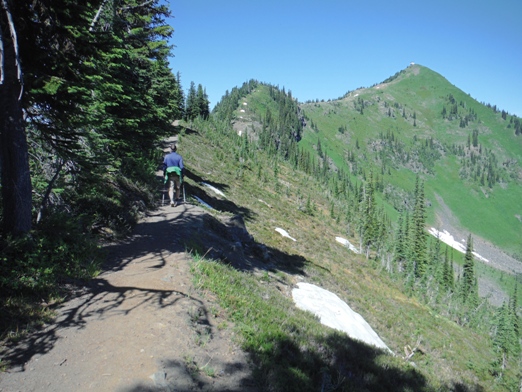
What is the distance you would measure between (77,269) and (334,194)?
4762 inches

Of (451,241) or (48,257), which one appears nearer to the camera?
(48,257)

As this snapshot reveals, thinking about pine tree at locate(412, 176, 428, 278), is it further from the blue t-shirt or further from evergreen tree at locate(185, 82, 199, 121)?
the blue t-shirt

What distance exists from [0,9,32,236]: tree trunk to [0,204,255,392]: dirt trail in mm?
2219

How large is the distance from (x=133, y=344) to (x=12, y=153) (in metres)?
4.91

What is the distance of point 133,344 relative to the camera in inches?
198

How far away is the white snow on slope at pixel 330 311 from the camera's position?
11.8 metres

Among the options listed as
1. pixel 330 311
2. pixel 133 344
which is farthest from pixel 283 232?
pixel 133 344

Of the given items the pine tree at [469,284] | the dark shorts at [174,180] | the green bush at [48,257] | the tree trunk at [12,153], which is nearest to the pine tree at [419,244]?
the pine tree at [469,284]

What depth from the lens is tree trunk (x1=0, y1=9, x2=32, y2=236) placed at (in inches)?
251

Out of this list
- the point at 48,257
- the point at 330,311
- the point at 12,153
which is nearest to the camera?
the point at 12,153

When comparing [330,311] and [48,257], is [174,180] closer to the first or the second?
[48,257]

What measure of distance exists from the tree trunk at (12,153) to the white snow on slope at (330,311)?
8.95 meters

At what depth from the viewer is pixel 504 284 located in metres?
145

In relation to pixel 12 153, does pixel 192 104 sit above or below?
above
